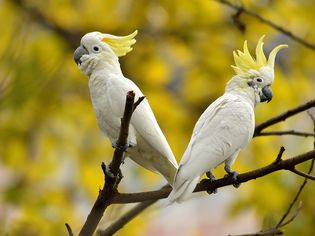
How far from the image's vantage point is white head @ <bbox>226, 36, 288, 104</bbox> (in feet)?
3.12

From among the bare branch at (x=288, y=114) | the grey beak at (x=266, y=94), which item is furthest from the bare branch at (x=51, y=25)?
the grey beak at (x=266, y=94)

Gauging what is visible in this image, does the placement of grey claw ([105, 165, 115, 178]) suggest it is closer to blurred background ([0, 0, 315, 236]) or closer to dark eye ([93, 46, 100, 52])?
dark eye ([93, 46, 100, 52])

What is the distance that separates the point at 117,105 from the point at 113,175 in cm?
11

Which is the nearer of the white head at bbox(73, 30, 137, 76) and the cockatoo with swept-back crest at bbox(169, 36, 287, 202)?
the cockatoo with swept-back crest at bbox(169, 36, 287, 202)

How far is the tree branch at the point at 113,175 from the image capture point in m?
0.87

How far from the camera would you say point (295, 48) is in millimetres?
2658

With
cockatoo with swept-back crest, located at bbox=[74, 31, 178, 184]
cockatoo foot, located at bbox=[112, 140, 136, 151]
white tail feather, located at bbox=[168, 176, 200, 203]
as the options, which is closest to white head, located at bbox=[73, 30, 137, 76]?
cockatoo with swept-back crest, located at bbox=[74, 31, 178, 184]

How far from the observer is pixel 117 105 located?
99 centimetres

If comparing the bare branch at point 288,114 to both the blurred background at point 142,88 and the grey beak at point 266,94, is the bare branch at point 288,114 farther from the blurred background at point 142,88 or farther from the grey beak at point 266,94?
the blurred background at point 142,88

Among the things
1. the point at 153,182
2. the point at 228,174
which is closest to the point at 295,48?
the point at 153,182

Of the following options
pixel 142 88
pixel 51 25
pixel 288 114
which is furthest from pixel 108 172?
pixel 51 25

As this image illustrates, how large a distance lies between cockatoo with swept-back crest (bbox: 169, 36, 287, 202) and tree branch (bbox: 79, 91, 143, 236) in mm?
91

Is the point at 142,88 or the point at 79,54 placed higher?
the point at 142,88

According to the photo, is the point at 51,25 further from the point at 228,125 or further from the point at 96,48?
the point at 228,125
